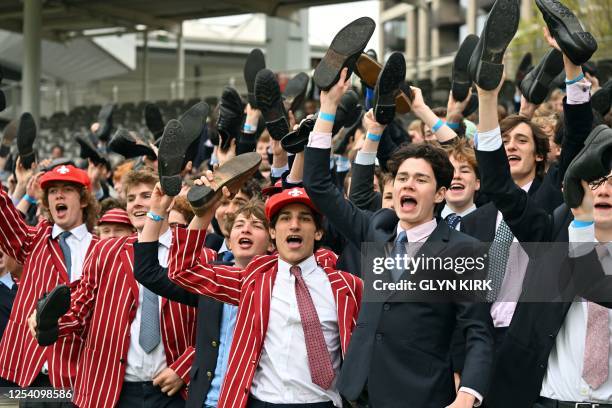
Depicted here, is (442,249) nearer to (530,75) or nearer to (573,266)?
(573,266)

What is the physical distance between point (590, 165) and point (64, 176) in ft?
11.8

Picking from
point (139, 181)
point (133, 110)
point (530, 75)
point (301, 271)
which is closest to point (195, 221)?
point (301, 271)

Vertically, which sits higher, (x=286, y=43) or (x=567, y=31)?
(x=286, y=43)

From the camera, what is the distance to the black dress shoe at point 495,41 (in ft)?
13.8

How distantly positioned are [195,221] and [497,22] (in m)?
1.61

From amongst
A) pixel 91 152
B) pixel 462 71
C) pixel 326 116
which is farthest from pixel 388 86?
pixel 91 152

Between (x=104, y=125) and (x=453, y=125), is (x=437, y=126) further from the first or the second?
(x=104, y=125)

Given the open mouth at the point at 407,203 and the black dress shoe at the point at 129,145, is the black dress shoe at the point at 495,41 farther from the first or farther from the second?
the black dress shoe at the point at 129,145

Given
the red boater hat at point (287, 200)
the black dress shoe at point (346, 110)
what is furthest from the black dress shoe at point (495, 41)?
the black dress shoe at point (346, 110)

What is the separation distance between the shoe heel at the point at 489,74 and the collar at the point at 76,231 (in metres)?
3.20

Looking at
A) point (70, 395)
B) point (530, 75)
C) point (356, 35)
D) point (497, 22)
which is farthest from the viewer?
point (530, 75)

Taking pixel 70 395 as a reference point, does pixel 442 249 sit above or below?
above

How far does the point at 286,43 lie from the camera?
2672cm

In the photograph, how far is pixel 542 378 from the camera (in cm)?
437
